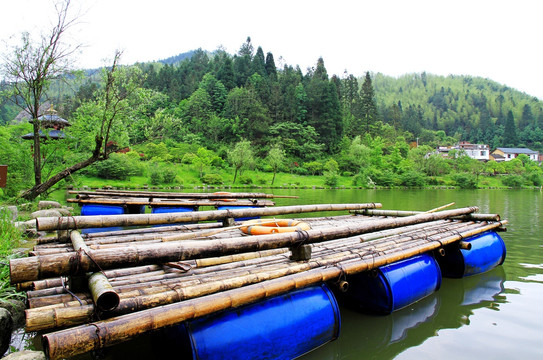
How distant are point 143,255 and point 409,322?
4.46 meters

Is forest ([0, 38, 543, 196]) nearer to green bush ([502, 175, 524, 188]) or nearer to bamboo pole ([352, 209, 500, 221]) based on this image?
green bush ([502, 175, 524, 188])

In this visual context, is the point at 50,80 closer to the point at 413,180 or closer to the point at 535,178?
the point at 413,180

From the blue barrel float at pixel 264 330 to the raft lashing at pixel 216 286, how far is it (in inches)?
0.4

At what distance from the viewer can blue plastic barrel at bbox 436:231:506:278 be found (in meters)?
7.52

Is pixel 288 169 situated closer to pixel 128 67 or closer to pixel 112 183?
pixel 112 183

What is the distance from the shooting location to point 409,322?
5547 millimetres

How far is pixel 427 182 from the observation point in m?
60.5

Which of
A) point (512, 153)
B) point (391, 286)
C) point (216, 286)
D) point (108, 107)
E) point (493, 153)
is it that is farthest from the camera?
point (493, 153)

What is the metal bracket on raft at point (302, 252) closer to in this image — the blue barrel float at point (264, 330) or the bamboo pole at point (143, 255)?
the bamboo pole at point (143, 255)

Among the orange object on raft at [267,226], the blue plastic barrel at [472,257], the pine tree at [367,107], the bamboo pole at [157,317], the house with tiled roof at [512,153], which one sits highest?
the pine tree at [367,107]

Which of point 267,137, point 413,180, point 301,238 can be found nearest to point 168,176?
point 267,137

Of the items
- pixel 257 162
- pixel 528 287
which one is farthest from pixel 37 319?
pixel 257 162

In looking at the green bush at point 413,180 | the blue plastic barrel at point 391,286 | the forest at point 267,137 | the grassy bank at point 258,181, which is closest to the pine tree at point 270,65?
the forest at point 267,137

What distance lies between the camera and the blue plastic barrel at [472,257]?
296 inches
